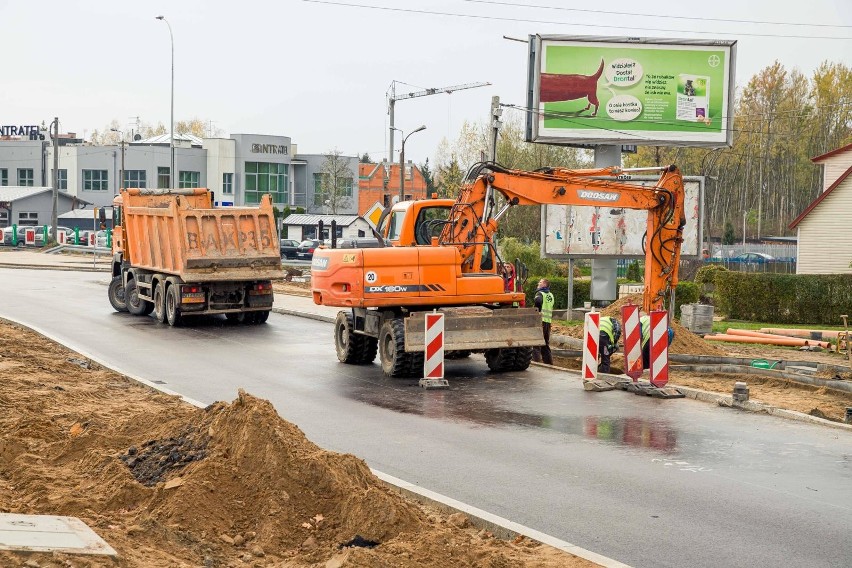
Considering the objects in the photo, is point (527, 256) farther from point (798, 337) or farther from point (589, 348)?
point (589, 348)

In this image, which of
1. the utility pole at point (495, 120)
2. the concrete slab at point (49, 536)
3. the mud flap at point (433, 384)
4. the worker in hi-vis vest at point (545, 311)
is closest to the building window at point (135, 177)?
the utility pole at point (495, 120)

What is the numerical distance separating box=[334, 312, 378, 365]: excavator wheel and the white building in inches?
1098

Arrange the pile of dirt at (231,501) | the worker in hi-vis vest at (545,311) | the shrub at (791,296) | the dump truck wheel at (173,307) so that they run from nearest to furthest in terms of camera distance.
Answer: the pile of dirt at (231,501), the worker in hi-vis vest at (545,311), the dump truck wheel at (173,307), the shrub at (791,296)

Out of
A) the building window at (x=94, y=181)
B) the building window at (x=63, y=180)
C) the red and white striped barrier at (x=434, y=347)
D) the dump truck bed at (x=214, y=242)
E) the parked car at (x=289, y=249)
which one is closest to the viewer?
the red and white striped barrier at (x=434, y=347)

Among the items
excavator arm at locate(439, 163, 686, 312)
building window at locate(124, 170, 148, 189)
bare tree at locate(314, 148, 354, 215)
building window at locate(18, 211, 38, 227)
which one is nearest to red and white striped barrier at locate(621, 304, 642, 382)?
excavator arm at locate(439, 163, 686, 312)

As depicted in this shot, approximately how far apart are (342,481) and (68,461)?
123 inches

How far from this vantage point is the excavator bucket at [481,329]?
58.2 feet

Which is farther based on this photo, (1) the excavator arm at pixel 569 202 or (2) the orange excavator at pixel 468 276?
(1) the excavator arm at pixel 569 202

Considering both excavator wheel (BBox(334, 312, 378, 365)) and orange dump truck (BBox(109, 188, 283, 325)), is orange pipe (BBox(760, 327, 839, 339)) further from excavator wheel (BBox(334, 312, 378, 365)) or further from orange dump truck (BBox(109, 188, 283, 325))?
orange dump truck (BBox(109, 188, 283, 325))

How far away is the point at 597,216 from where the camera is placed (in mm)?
31703

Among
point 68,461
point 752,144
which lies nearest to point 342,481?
point 68,461

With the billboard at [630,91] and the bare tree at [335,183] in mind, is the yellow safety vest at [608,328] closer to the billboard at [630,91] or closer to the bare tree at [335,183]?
the billboard at [630,91]

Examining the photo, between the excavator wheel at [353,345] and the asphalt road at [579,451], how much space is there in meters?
0.32

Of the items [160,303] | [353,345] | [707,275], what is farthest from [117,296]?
[707,275]
